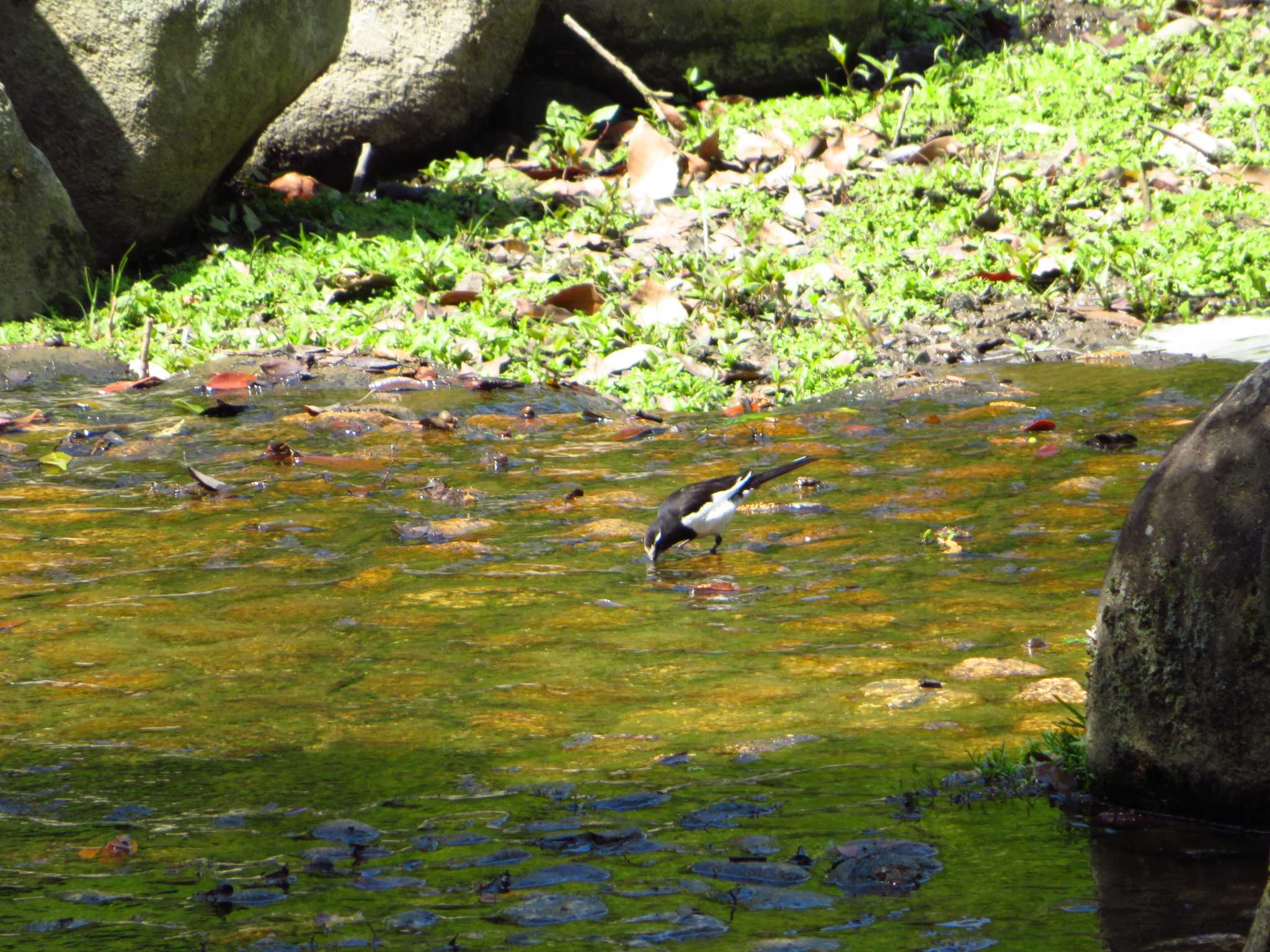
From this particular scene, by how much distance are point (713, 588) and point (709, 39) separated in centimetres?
746

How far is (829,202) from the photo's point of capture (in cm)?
923

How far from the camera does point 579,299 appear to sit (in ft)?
25.8

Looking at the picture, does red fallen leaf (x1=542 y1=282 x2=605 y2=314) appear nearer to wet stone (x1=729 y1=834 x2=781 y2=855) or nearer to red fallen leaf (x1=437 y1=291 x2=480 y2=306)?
red fallen leaf (x1=437 y1=291 x2=480 y2=306)

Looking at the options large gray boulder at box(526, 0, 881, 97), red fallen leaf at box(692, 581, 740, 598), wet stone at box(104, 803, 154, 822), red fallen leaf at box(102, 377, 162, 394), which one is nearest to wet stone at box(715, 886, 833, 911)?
wet stone at box(104, 803, 154, 822)

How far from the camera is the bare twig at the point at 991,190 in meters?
8.84

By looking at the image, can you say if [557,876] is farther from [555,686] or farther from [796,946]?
[555,686]

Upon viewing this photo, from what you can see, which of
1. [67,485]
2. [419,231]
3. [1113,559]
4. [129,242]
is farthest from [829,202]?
[1113,559]

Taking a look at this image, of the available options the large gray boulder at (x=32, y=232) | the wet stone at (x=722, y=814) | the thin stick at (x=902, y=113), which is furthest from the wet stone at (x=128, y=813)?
the thin stick at (x=902, y=113)

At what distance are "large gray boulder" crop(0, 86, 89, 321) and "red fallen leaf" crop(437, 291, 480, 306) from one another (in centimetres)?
203

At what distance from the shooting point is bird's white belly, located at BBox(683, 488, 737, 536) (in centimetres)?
464

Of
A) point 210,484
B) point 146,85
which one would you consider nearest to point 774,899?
point 210,484

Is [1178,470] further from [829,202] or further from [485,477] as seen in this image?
[829,202]

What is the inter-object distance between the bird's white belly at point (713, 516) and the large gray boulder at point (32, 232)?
15.7 ft

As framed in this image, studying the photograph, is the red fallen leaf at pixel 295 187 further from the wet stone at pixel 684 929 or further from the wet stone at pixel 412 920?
the wet stone at pixel 684 929
